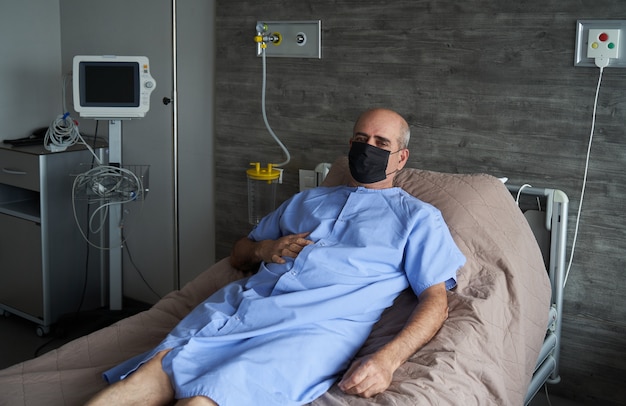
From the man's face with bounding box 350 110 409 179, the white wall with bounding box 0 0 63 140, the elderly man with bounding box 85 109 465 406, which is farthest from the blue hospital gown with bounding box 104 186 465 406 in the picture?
the white wall with bounding box 0 0 63 140

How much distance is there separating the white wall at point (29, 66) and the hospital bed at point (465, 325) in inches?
71.2

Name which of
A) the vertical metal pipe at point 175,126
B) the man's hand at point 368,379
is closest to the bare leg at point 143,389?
the man's hand at point 368,379

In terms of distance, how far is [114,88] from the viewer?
10.5 ft

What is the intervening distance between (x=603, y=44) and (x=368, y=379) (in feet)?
4.52

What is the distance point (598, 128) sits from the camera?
8.36 feet

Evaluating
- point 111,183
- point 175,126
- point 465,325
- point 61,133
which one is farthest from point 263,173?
Answer: point 465,325

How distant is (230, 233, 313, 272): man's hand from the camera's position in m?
2.27

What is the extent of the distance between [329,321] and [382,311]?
0.66 feet

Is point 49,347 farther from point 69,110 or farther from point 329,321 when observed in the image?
point 329,321

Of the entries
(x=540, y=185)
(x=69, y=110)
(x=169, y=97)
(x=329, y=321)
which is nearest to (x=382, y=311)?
(x=329, y=321)

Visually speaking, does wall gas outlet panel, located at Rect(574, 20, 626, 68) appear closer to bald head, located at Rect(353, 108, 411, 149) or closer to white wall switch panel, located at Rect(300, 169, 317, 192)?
bald head, located at Rect(353, 108, 411, 149)

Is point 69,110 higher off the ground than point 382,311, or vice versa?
point 69,110

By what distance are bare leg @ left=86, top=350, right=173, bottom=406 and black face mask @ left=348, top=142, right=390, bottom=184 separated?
80 centimetres

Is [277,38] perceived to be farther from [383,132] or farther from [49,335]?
[49,335]
